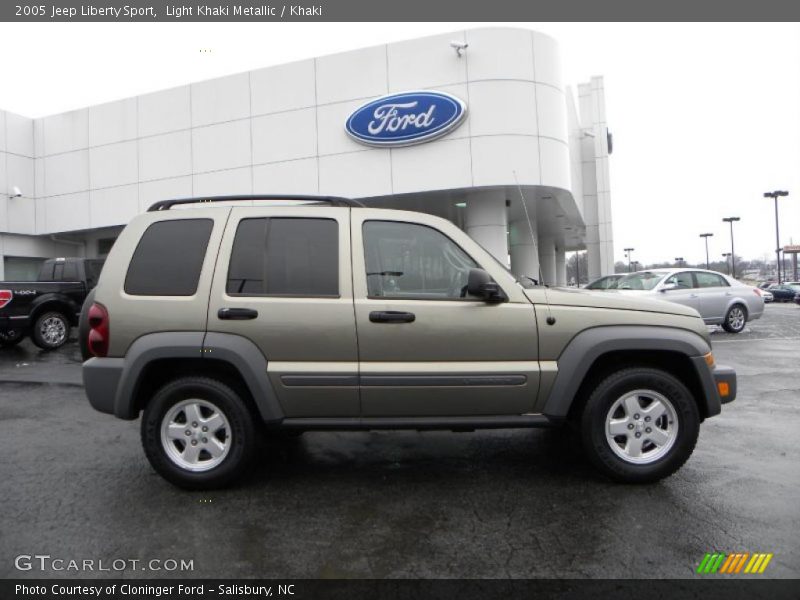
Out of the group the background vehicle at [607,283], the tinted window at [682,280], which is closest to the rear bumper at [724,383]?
the tinted window at [682,280]

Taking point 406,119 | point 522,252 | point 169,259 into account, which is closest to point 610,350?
point 169,259

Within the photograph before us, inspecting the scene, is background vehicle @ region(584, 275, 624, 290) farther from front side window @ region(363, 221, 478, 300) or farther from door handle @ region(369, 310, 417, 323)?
door handle @ region(369, 310, 417, 323)

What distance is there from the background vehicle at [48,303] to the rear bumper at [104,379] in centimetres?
868

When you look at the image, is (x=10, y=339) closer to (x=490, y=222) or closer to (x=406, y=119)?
(x=406, y=119)

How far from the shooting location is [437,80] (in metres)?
14.9

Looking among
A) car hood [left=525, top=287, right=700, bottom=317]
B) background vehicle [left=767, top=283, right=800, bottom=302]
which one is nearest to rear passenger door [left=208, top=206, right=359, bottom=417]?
car hood [left=525, top=287, right=700, bottom=317]

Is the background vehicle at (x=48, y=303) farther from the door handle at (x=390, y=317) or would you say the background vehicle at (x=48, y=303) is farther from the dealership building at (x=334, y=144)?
the door handle at (x=390, y=317)

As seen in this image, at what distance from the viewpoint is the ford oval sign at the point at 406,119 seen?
1461 centimetres

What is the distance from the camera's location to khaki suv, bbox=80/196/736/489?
11.5 feet

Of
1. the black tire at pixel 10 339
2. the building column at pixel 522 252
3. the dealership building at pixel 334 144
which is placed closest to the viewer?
the black tire at pixel 10 339

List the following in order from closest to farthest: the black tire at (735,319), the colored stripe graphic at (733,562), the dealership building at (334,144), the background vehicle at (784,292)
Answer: the colored stripe graphic at (733,562) → the black tire at (735,319) → the dealership building at (334,144) → the background vehicle at (784,292)

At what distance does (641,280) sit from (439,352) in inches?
411

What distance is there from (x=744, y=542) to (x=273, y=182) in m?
16.1

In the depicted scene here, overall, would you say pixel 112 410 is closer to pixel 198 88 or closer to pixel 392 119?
pixel 392 119
